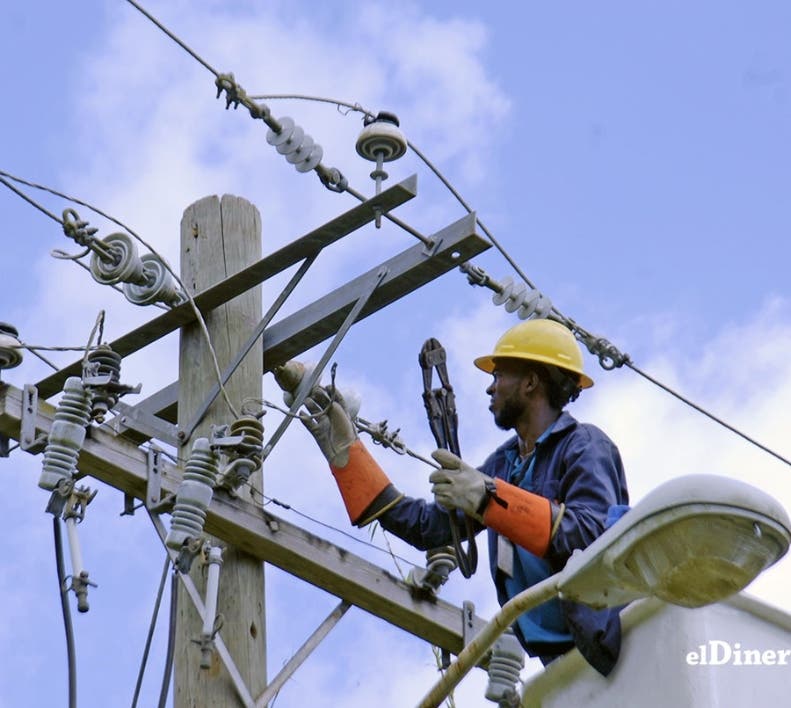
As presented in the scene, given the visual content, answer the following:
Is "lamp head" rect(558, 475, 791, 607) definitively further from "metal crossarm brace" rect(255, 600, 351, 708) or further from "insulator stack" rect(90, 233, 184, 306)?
"insulator stack" rect(90, 233, 184, 306)

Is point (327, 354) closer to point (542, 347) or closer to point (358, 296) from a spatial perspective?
point (358, 296)

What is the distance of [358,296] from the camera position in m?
8.23

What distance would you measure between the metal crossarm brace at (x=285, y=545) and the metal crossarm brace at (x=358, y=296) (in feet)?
2.46

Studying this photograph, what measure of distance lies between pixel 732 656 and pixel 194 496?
2.23 meters

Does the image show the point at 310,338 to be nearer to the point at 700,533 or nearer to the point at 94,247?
the point at 94,247

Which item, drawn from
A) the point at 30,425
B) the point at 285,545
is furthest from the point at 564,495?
the point at 30,425

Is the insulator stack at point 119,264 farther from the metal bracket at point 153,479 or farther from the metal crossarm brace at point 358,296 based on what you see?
the metal bracket at point 153,479

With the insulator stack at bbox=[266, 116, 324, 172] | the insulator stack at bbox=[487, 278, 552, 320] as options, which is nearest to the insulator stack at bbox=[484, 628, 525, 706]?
the insulator stack at bbox=[266, 116, 324, 172]

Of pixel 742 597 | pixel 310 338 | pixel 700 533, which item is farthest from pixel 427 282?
pixel 700 533

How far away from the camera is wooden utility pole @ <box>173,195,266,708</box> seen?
300 inches

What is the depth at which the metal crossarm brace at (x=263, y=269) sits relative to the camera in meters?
7.99

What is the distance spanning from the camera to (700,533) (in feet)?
17.4

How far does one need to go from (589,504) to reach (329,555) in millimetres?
1159

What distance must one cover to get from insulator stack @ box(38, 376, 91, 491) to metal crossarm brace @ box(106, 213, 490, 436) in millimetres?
903
